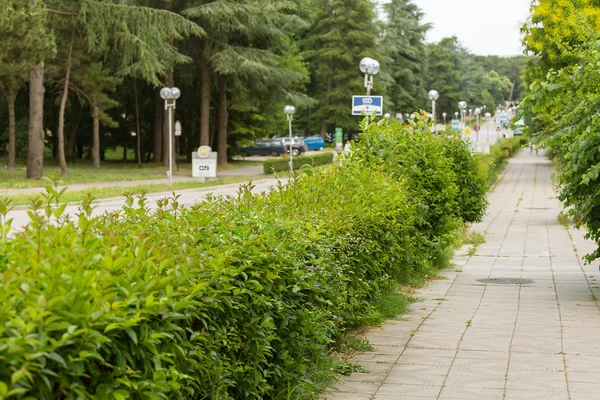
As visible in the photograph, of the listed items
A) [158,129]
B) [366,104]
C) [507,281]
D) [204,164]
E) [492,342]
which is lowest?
[507,281]

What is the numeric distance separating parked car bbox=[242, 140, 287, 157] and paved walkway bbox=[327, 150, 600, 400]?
56.5 meters

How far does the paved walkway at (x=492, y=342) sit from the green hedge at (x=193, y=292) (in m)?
0.49

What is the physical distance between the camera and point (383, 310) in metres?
8.48

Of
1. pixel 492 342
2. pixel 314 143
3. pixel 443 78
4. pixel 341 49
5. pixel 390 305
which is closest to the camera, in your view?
pixel 492 342

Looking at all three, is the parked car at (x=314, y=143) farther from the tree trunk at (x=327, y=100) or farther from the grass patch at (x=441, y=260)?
the grass patch at (x=441, y=260)

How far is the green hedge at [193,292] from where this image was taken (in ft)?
8.98

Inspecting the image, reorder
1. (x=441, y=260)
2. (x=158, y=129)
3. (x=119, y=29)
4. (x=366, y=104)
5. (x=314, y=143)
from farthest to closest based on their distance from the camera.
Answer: (x=314, y=143) < (x=158, y=129) < (x=119, y=29) < (x=366, y=104) < (x=441, y=260)

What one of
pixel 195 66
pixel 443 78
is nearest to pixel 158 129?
pixel 195 66

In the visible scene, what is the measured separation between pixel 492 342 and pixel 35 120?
29520mm

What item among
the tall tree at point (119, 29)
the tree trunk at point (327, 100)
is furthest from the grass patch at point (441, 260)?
the tree trunk at point (327, 100)

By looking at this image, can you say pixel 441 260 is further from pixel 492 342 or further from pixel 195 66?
pixel 195 66

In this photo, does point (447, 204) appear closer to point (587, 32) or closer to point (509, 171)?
point (587, 32)

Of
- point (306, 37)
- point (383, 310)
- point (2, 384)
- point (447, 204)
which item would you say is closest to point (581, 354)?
point (383, 310)

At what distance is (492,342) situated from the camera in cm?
741
